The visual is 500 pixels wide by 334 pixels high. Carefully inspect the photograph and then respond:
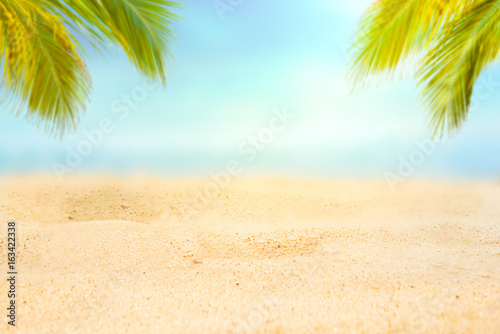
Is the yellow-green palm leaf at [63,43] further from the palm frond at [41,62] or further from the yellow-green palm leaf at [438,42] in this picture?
the yellow-green palm leaf at [438,42]

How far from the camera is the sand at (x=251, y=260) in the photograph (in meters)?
3.09

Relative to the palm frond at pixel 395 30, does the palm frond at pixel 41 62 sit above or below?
below

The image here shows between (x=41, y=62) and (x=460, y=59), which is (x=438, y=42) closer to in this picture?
(x=460, y=59)

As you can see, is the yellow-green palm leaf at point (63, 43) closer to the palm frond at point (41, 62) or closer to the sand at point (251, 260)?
the palm frond at point (41, 62)

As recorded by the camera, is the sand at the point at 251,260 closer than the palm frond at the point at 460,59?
Yes

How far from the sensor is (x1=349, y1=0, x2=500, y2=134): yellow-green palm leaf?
377 centimetres

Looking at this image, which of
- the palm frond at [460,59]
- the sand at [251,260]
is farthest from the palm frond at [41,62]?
the palm frond at [460,59]

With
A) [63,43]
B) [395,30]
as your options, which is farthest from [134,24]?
[395,30]

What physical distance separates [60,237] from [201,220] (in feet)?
8.75

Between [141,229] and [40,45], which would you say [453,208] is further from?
[40,45]

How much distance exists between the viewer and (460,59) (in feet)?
13.7

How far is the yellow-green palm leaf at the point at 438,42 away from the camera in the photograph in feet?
12.4

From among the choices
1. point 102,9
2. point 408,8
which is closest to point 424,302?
point 408,8

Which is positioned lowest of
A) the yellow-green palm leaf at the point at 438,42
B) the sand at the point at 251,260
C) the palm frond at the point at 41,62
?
the sand at the point at 251,260
